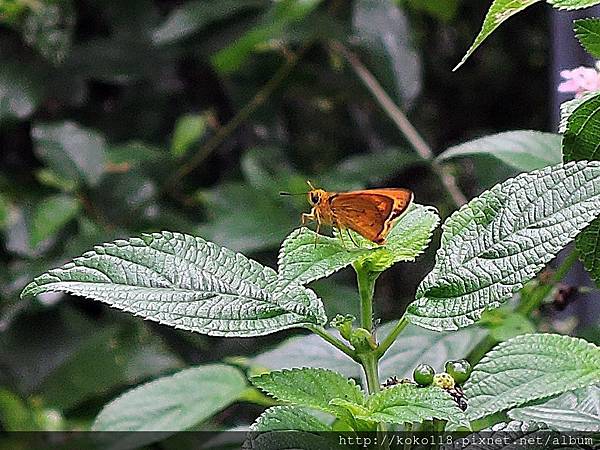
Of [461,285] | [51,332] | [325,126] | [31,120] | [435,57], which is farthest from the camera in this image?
[435,57]

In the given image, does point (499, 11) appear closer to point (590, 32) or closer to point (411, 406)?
point (590, 32)

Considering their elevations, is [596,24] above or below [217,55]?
below

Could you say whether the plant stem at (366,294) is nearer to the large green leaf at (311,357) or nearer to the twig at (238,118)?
the large green leaf at (311,357)

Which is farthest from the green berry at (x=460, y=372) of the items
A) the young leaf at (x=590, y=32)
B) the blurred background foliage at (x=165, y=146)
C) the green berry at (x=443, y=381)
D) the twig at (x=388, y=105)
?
the twig at (x=388, y=105)

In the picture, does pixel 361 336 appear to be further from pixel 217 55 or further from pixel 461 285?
pixel 217 55

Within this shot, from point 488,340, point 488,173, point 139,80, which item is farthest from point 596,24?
point 139,80

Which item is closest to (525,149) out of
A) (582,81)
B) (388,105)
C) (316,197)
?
(582,81)

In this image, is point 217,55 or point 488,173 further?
point 217,55
